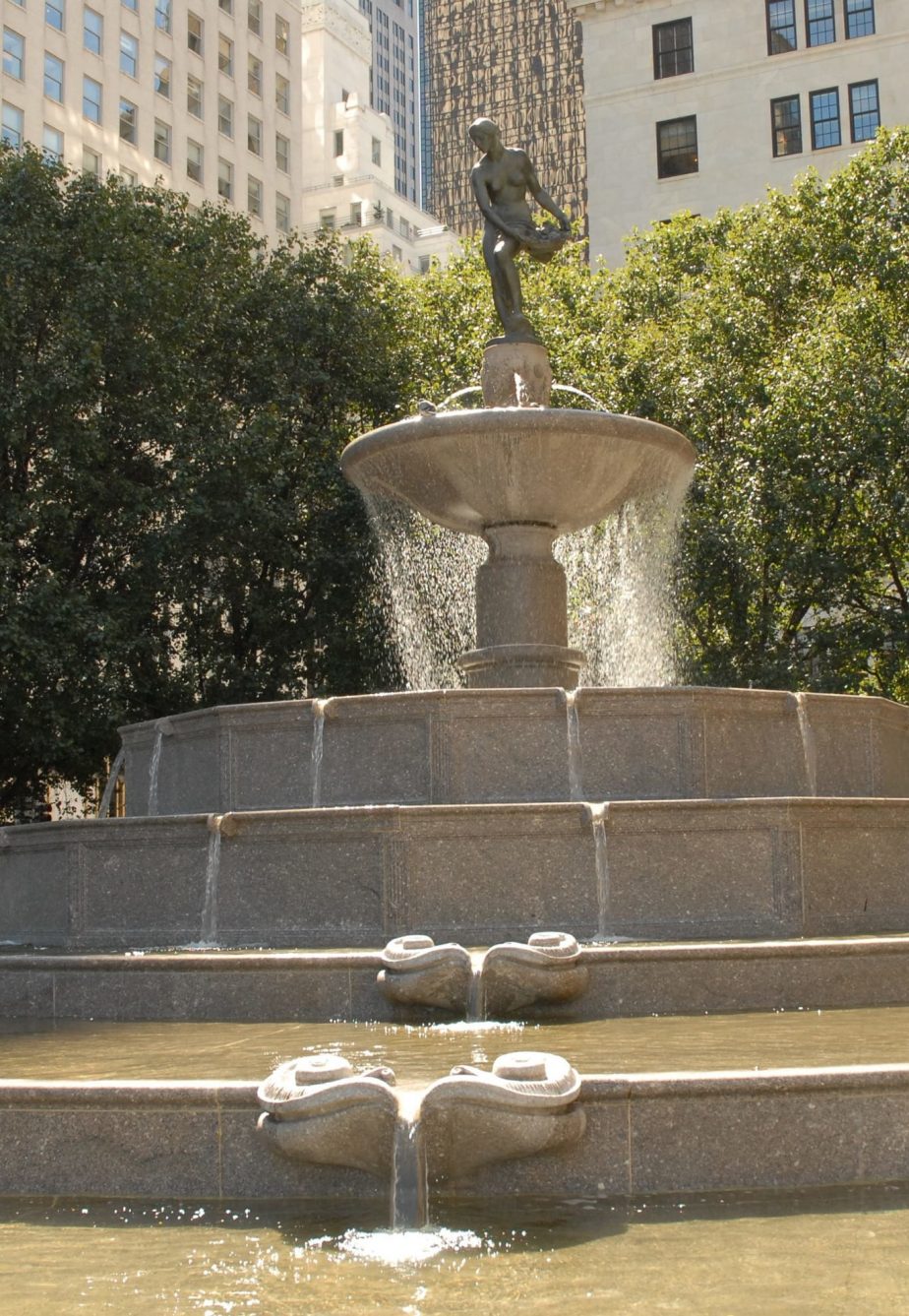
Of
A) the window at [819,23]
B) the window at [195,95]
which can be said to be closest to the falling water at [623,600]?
the window at [819,23]

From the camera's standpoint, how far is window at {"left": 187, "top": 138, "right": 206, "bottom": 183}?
65.9 m

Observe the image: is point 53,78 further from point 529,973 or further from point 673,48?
point 529,973

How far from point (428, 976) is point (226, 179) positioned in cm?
6519

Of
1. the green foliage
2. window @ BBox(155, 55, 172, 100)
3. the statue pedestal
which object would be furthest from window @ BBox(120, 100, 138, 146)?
the statue pedestal

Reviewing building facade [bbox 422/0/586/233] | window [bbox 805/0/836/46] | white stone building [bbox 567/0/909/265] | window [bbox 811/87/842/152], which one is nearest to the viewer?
white stone building [bbox 567/0/909/265]

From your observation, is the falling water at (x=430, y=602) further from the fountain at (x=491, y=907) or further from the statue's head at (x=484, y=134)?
the fountain at (x=491, y=907)

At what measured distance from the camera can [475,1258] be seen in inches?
177

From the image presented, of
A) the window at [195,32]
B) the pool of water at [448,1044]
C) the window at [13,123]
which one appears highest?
the window at [195,32]

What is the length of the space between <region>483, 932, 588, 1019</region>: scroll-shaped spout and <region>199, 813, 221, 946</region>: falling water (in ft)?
9.12

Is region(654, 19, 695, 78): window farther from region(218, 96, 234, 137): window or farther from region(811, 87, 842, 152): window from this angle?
region(218, 96, 234, 137): window

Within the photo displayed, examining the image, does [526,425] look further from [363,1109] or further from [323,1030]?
[363,1109]

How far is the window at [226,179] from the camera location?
67.8m

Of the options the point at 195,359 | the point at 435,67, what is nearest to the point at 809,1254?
the point at 195,359

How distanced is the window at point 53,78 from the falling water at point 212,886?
55197mm
